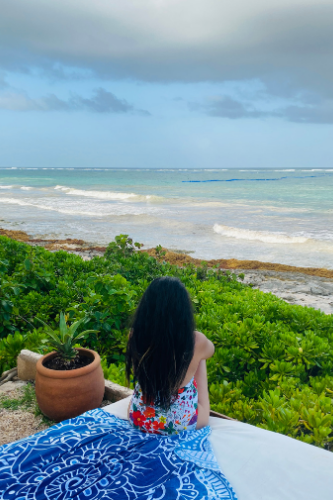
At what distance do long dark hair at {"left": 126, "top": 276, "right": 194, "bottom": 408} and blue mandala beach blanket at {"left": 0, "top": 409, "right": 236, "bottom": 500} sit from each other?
10.9 inches

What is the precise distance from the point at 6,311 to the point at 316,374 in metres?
3.38

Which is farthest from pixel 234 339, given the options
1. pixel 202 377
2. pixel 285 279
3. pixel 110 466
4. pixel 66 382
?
pixel 285 279

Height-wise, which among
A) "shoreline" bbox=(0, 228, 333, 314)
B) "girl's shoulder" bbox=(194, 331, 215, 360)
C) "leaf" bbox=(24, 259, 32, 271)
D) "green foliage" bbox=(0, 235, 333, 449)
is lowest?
"shoreline" bbox=(0, 228, 333, 314)

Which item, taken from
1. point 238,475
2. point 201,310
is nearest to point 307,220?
point 201,310

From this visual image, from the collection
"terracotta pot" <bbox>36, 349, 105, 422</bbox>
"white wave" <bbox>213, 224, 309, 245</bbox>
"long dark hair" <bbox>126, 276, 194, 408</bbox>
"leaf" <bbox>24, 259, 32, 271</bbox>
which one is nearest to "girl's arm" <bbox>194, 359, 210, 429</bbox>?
"long dark hair" <bbox>126, 276, 194, 408</bbox>

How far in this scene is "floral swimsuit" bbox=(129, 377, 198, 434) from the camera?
2510 millimetres

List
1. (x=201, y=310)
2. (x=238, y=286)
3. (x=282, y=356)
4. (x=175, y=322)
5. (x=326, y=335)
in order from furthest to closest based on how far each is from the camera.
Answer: (x=238, y=286) → (x=201, y=310) → (x=326, y=335) → (x=282, y=356) → (x=175, y=322)

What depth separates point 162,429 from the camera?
251cm

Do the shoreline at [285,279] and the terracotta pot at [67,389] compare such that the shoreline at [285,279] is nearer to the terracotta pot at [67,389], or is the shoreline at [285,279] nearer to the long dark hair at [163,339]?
the terracotta pot at [67,389]

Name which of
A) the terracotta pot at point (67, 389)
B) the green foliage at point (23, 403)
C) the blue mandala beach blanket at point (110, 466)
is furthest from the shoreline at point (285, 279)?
the blue mandala beach blanket at point (110, 466)

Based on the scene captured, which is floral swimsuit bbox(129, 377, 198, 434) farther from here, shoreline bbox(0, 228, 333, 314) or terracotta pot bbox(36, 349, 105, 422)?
shoreline bbox(0, 228, 333, 314)

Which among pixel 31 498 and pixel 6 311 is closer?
pixel 31 498

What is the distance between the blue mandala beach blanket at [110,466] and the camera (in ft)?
6.50

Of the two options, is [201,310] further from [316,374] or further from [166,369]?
[166,369]
